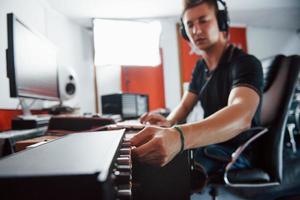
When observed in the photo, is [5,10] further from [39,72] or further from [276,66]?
[276,66]

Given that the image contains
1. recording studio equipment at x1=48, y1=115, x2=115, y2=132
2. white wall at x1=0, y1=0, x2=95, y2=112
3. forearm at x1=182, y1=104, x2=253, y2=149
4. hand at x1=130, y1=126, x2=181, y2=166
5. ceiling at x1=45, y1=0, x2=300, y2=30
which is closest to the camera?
hand at x1=130, y1=126, x2=181, y2=166

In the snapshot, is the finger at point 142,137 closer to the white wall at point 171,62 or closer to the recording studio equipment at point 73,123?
the recording studio equipment at point 73,123

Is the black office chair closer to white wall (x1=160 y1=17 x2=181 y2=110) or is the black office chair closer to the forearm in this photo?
the forearm

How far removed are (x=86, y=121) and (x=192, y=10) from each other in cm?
76

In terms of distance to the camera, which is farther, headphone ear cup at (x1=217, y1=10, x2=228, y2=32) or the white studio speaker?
the white studio speaker

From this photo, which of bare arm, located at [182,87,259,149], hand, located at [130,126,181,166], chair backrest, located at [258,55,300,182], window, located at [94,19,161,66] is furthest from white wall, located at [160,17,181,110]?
hand, located at [130,126,181,166]

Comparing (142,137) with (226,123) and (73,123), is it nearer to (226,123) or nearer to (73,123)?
(226,123)

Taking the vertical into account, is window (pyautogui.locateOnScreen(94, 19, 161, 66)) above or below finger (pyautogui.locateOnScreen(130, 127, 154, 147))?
above

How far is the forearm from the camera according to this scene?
1.84 ft

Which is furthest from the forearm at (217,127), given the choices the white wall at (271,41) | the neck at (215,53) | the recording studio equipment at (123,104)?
the white wall at (271,41)

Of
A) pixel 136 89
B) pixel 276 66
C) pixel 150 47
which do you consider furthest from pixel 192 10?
pixel 136 89

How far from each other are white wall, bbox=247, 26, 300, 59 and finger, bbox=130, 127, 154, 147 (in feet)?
13.2

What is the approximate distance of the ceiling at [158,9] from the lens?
279cm

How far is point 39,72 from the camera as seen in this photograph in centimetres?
125
